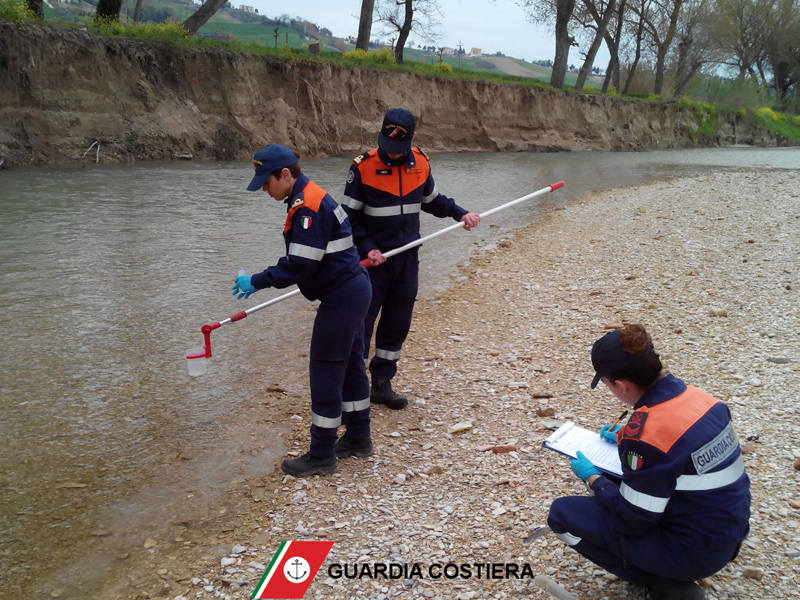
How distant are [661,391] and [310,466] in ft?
8.43

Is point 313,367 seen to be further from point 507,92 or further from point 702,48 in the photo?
point 702,48

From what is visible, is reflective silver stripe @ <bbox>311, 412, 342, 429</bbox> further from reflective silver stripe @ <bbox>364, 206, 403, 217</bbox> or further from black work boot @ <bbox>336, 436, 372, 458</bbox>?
reflective silver stripe @ <bbox>364, 206, 403, 217</bbox>

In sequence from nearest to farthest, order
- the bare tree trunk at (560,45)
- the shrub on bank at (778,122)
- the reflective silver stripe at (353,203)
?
the reflective silver stripe at (353,203), the bare tree trunk at (560,45), the shrub on bank at (778,122)

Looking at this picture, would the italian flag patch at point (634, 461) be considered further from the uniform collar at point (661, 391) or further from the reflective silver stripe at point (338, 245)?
the reflective silver stripe at point (338, 245)

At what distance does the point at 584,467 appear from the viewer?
3357mm

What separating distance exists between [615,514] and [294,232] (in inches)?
93.1

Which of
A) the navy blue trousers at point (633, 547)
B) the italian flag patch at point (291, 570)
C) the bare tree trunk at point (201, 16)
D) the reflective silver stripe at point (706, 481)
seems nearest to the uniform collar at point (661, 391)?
the reflective silver stripe at point (706, 481)

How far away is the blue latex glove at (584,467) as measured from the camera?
3.33m

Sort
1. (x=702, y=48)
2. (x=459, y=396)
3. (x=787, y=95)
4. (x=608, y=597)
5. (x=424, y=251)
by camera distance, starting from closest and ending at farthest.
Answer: (x=608, y=597) → (x=459, y=396) → (x=424, y=251) → (x=702, y=48) → (x=787, y=95)

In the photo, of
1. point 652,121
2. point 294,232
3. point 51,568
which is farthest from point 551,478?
point 652,121

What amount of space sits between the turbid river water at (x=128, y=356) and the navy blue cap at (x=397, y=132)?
94.9 inches

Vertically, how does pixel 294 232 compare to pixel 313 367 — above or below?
above

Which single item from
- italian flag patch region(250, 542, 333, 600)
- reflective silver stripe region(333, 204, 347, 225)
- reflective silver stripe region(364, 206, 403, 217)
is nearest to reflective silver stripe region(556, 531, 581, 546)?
italian flag patch region(250, 542, 333, 600)

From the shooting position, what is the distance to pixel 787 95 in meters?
67.3
